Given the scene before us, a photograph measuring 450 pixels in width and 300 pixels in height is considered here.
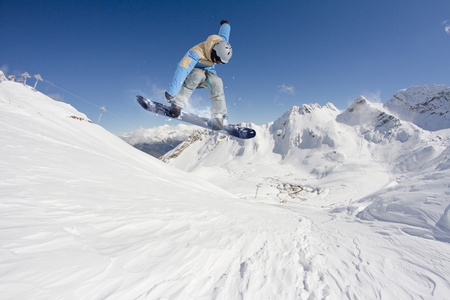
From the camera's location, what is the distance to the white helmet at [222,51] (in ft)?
14.0

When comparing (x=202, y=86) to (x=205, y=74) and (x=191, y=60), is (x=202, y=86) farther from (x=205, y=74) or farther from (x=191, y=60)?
(x=191, y=60)

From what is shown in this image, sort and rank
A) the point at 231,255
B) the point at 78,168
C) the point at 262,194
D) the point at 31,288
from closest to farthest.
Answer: the point at 31,288 < the point at 231,255 < the point at 78,168 < the point at 262,194

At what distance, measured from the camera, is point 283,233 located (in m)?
3.89

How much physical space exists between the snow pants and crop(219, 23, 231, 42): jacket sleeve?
3.53ft

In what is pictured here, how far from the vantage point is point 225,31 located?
16.1 feet

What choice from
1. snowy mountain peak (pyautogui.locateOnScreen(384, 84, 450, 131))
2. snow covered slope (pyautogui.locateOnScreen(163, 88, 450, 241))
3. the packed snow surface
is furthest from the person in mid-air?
snowy mountain peak (pyautogui.locateOnScreen(384, 84, 450, 131))

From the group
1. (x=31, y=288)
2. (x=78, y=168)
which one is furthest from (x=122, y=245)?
(x=78, y=168)

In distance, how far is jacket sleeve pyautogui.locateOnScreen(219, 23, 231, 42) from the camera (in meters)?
4.91

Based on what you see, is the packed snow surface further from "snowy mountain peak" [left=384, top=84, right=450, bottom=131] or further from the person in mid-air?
"snowy mountain peak" [left=384, top=84, right=450, bottom=131]

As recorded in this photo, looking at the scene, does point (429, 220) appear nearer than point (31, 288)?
No

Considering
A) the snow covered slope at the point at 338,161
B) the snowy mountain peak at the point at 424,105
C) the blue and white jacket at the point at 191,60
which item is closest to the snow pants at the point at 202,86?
the blue and white jacket at the point at 191,60

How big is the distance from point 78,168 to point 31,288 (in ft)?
15.1

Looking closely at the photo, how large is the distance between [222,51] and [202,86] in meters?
1.28

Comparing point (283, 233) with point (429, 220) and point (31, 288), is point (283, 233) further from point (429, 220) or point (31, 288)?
point (31, 288)
